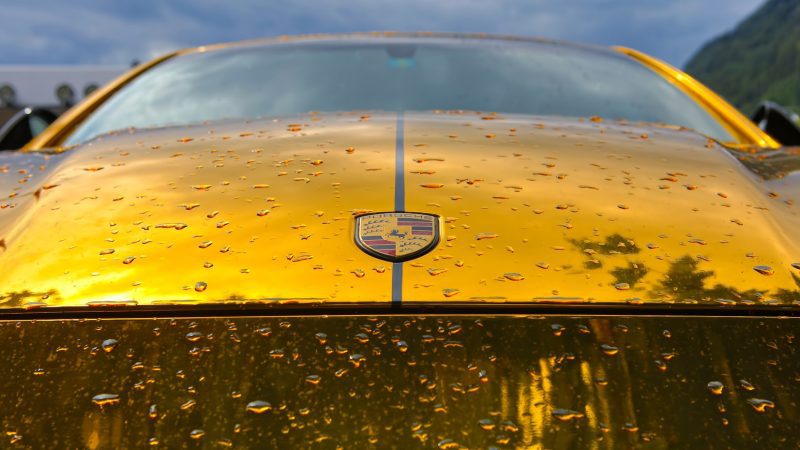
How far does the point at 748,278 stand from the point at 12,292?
3.09 feet

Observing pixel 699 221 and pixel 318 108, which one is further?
pixel 318 108

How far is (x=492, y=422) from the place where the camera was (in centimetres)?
88

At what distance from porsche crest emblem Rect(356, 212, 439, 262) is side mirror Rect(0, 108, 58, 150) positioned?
1.48 meters

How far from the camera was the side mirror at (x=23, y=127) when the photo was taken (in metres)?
2.21

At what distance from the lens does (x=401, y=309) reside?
963 mm

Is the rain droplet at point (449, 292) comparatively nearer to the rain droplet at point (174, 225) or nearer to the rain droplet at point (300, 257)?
the rain droplet at point (300, 257)

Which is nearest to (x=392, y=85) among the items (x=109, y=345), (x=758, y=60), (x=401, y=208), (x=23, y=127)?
(x=23, y=127)

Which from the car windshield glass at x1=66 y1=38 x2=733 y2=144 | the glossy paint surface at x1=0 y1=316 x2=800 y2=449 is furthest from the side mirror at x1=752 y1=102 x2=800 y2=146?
the glossy paint surface at x1=0 y1=316 x2=800 y2=449

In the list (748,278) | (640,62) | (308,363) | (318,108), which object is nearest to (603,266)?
(748,278)

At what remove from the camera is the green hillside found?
230ft

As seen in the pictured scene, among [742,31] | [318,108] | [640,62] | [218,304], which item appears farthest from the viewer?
[742,31]

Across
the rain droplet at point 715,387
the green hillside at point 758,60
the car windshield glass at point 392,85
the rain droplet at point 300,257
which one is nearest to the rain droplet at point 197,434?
the rain droplet at point 300,257

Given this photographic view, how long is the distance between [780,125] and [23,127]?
210 cm

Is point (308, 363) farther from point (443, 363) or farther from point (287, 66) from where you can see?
point (287, 66)
